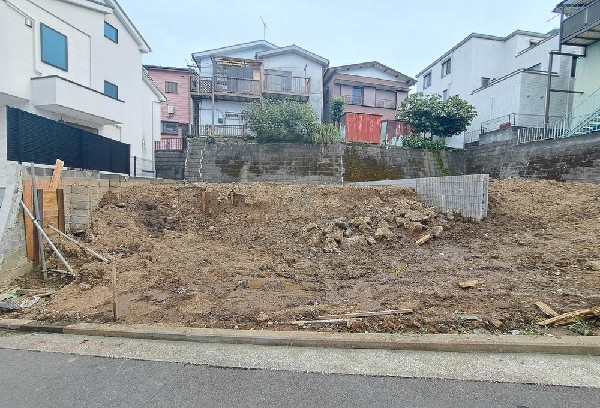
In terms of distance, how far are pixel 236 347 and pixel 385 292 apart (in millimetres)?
1899

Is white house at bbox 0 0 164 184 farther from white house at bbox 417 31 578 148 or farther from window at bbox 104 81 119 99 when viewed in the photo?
white house at bbox 417 31 578 148

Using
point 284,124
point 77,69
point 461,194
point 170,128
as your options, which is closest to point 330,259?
point 461,194

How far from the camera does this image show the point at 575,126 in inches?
500

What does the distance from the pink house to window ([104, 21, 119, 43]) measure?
7400 millimetres

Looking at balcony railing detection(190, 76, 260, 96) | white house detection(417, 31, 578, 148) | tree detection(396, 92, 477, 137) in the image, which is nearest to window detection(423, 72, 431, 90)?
white house detection(417, 31, 578, 148)

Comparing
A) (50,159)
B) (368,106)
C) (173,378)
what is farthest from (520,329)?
(368,106)

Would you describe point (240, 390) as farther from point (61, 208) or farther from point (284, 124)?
point (284, 124)

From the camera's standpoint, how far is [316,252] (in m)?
5.96

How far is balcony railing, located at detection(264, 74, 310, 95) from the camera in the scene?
2052cm

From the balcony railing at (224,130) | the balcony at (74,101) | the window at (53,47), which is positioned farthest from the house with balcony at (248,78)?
the window at (53,47)

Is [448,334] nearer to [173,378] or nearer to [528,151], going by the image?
[173,378]

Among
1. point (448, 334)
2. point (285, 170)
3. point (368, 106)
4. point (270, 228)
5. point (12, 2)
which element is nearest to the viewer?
point (448, 334)

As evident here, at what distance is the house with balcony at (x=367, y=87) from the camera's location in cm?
2217

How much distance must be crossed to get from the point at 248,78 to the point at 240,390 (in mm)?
19742
